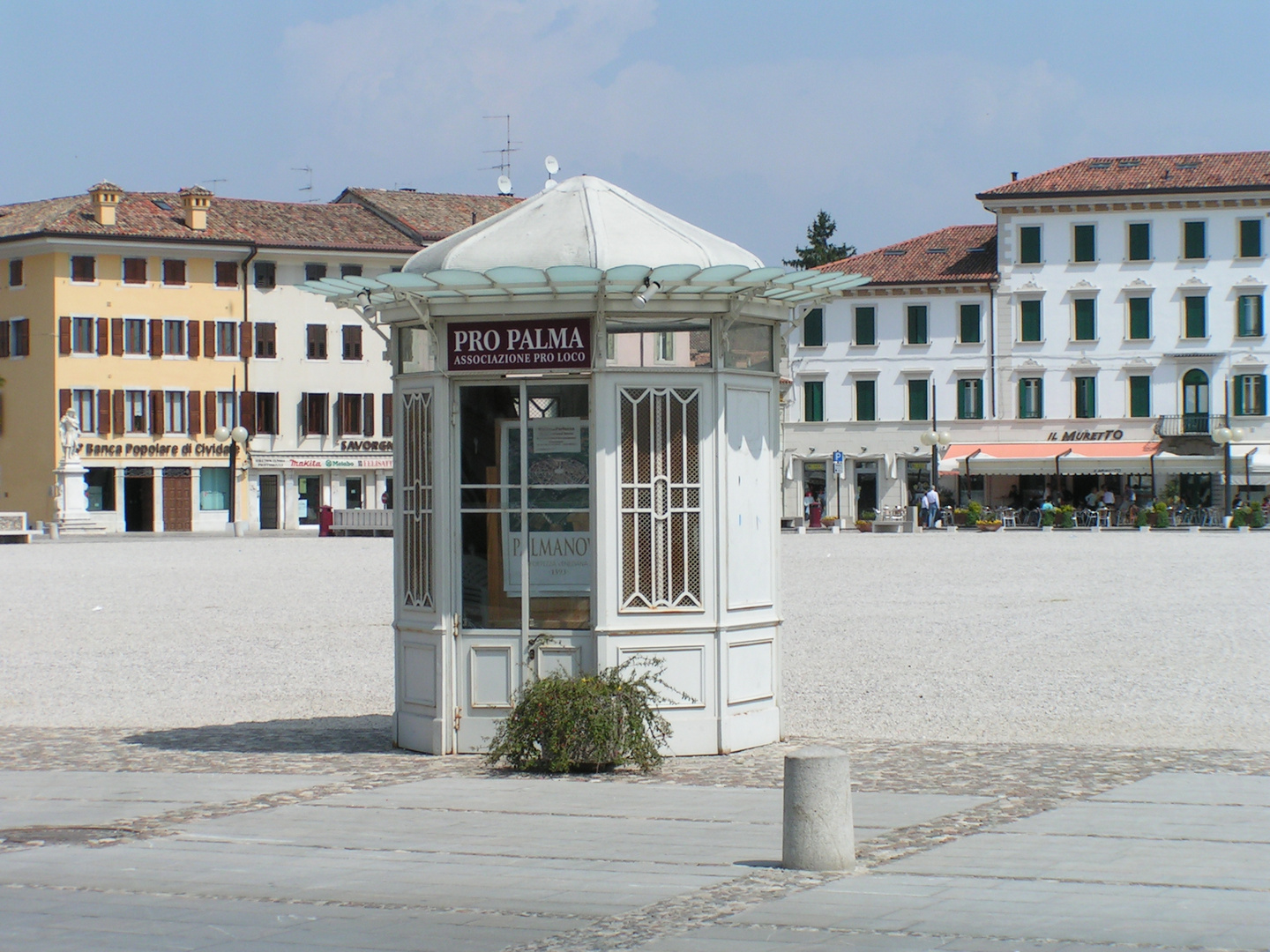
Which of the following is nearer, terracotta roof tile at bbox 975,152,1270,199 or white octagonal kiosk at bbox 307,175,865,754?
white octagonal kiosk at bbox 307,175,865,754

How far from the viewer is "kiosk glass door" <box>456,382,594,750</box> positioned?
34.1 ft

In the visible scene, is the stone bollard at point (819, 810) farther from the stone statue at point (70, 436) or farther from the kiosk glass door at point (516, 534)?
the stone statue at point (70, 436)

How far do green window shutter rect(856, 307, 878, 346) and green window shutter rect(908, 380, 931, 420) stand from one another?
229 centimetres

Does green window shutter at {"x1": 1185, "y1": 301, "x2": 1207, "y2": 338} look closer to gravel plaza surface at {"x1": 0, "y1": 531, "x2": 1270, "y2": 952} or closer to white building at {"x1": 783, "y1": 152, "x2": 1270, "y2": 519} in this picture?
white building at {"x1": 783, "y1": 152, "x2": 1270, "y2": 519}

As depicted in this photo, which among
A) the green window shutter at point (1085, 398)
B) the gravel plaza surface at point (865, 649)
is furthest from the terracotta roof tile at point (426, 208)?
the gravel plaza surface at point (865, 649)

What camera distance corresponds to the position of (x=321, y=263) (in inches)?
2798

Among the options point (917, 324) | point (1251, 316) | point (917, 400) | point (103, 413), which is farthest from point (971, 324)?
point (103, 413)

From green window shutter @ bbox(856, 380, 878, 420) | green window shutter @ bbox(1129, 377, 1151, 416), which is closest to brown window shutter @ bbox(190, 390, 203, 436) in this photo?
green window shutter @ bbox(856, 380, 878, 420)

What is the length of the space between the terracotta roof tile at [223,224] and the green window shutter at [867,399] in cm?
1899

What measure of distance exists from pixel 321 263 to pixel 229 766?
206 feet

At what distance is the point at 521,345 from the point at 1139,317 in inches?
2349

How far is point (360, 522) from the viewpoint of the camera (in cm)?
5744

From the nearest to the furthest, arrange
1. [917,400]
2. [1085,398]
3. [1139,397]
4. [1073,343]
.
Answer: [1139,397] → [1085,398] → [1073,343] → [917,400]

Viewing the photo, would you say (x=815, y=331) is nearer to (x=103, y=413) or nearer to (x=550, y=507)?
(x=103, y=413)
